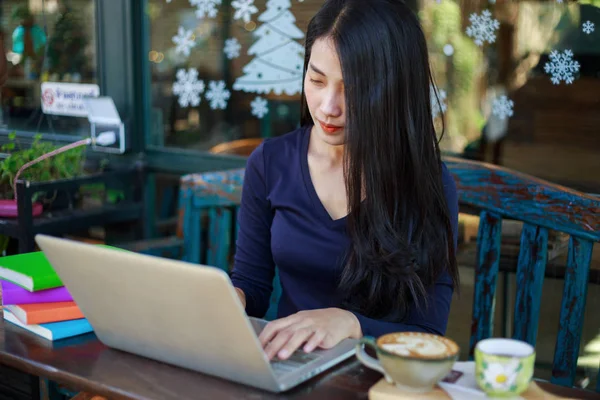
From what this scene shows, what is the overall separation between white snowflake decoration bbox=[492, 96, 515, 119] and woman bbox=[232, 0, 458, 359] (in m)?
0.68

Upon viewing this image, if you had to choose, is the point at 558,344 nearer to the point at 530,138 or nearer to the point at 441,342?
the point at 530,138

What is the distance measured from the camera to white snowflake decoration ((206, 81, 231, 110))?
9.00 feet

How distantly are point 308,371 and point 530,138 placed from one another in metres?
1.30

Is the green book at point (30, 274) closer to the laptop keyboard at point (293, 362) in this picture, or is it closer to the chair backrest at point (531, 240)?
the laptop keyboard at point (293, 362)

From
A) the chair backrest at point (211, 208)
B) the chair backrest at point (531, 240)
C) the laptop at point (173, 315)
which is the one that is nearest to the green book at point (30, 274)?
the laptop at point (173, 315)

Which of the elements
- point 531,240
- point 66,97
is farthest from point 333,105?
point 66,97

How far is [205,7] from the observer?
2.73 m

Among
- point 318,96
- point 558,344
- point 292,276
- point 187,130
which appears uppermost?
point 318,96

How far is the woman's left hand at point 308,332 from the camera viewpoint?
120 cm

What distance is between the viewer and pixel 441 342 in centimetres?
107

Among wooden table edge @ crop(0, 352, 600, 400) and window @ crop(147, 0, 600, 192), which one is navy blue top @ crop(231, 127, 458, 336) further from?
window @ crop(147, 0, 600, 192)

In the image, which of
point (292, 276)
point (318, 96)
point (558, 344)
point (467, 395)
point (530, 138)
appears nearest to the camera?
point (467, 395)

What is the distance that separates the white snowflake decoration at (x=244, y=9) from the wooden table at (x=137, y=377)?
1613 millimetres

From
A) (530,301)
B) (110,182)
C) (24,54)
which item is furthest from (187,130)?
(530,301)
